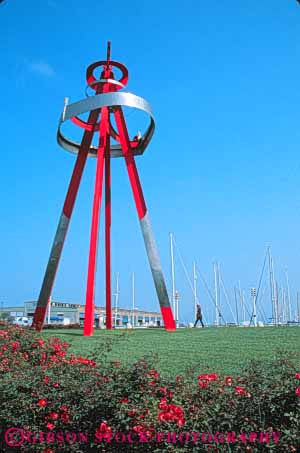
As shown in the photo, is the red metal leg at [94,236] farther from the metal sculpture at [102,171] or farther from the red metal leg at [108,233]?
the red metal leg at [108,233]

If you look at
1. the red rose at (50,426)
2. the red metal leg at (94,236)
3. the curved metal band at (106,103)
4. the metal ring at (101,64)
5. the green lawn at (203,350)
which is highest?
the metal ring at (101,64)

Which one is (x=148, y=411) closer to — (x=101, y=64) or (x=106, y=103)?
(x=106, y=103)

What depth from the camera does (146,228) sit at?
15.9m

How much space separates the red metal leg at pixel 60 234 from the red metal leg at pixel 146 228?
110 cm

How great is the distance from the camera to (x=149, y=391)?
13.4 ft

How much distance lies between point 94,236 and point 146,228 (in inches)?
76.5

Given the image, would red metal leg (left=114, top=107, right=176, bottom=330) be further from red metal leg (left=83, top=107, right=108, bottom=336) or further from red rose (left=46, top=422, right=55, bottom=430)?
red rose (left=46, top=422, right=55, bottom=430)

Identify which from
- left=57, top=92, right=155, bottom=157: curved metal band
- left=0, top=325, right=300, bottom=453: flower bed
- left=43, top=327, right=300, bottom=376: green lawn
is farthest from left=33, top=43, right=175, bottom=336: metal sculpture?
left=0, top=325, right=300, bottom=453: flower bed

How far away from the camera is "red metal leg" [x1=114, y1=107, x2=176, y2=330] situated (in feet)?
50.1

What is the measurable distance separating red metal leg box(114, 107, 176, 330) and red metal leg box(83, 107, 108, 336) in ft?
2.26

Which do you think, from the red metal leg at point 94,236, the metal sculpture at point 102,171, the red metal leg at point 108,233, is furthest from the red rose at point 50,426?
the red metal leg at point 108,233

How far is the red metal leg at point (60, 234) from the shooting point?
51.3 feet

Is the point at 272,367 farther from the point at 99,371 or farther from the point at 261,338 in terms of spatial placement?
the point at 261,338

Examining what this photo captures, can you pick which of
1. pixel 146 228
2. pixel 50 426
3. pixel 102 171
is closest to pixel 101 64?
pixel 102 171
